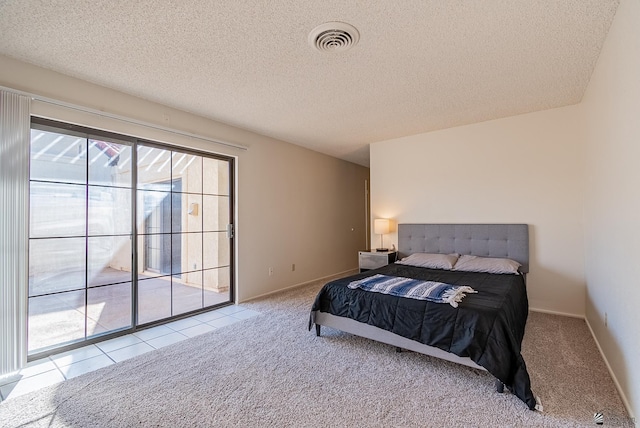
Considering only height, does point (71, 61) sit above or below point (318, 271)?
above

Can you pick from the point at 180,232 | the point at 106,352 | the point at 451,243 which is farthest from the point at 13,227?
the point at 451,243

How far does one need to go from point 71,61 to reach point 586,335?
523 centimetres

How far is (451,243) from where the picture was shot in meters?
4.16

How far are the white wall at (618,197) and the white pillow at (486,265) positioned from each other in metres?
0.70

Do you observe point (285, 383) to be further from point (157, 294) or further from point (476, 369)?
point (157, 294)

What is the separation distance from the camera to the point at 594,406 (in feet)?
6.08

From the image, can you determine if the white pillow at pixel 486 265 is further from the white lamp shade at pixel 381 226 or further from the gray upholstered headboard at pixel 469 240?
the white lamp shade at pixel 381 226

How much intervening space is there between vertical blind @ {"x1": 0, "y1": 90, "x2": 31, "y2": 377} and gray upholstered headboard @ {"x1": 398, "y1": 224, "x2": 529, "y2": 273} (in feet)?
13.8

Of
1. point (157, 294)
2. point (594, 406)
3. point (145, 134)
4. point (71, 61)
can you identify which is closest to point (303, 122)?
point (145, 134)

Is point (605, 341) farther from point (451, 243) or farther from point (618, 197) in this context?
point (451, 243)

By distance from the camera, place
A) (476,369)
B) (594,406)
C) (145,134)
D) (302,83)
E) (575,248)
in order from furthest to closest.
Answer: (575,248) < (145,134) < (302,83) < (476,369) < (594,406)

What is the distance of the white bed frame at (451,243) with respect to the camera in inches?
108

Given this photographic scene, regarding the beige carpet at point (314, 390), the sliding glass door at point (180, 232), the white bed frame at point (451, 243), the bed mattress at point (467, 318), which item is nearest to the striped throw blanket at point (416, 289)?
the bed mattress at point (467, 318)

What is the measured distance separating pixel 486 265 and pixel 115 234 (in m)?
4.07
